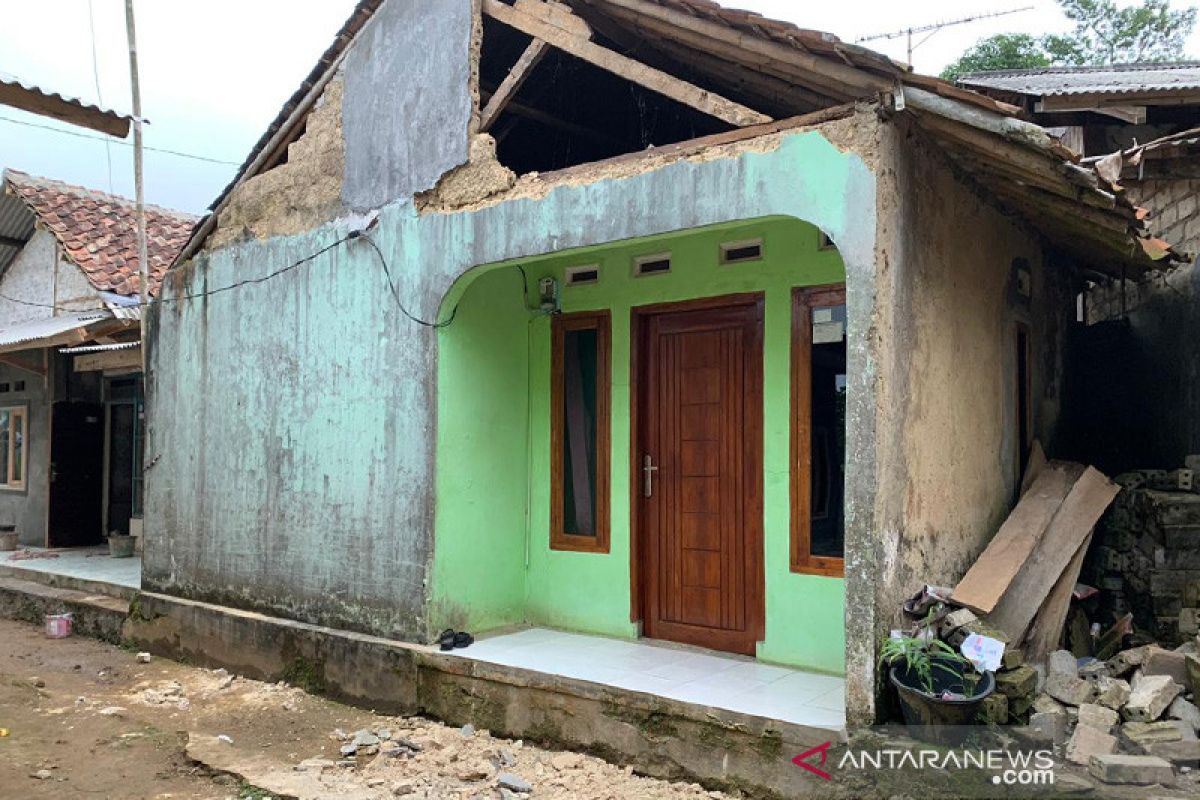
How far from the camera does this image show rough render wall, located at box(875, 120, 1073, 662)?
15.6 feet

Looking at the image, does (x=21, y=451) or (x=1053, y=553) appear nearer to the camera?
(x=1053, y=553)

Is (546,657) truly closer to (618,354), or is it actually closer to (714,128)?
(618,354)

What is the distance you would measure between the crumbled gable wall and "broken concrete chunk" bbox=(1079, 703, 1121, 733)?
244 inches

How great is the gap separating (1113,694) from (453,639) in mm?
4067

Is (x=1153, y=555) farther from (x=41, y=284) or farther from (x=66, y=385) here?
(x=41, y=284)

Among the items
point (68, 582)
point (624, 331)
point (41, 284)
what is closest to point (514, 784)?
point (624, 331)

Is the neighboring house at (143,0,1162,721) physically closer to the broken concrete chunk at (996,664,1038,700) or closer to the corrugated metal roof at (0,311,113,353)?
the broken concrete chunk at (996,664,1038,700)

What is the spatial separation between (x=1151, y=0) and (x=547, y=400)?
28.0 m

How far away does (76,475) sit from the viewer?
1338cm

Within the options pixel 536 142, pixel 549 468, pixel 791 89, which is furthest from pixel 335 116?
pixel 791 89

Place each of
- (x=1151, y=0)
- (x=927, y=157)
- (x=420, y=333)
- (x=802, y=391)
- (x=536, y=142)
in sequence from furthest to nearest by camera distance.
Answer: (x=1151, y=0)
(x=536, y=142)
(x=420, y=333)
(x=802, y=391)
(x=927, y=157)

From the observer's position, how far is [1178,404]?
23.8ft

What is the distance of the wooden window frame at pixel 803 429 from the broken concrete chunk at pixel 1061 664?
4.52 feet

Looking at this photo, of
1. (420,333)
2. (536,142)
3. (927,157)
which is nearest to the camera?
(927,157)
